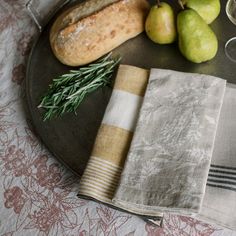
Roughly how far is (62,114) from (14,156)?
0.39 feet

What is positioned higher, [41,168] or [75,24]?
[75,24]

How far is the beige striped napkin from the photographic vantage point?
54 cm

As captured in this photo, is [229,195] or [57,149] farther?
[57,149]

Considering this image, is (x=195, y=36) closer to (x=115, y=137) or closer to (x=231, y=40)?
(x=231, y=40)

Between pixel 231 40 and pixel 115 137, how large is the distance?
0.31 m

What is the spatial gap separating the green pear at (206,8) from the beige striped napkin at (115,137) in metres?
0.16

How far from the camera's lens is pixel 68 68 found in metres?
0.72

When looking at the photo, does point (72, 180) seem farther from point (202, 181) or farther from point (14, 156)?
point (202, 181)

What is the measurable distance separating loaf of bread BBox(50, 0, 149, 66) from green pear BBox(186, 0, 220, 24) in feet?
0.30

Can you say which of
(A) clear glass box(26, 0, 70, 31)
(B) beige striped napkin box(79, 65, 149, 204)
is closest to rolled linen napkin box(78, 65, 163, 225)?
(B) beige striped napkin box(79, 65, 149, 204)

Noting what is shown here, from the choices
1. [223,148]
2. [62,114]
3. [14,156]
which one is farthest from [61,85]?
[223,148]

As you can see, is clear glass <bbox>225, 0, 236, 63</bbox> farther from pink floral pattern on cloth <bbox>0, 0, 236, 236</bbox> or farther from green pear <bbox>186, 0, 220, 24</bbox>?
pink floral pattern on cloth <bbox>0, 0, 236, 236</bbox>

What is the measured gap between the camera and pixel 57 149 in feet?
2.08

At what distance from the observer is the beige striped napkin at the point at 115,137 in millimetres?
541
